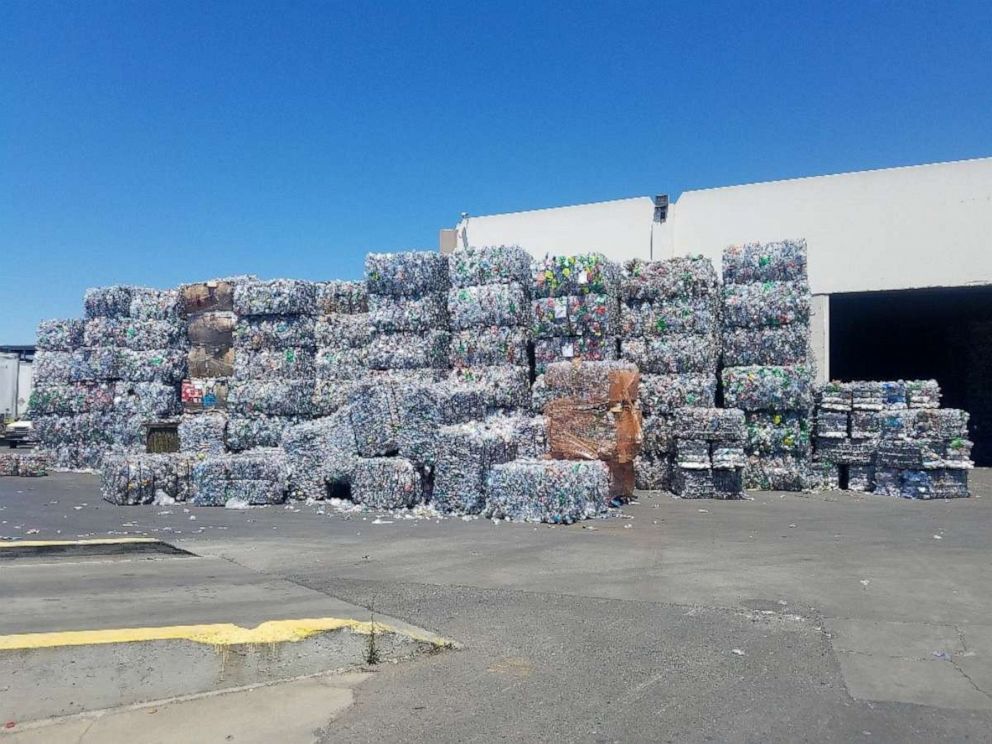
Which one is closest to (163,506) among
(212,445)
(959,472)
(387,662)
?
(212,445)

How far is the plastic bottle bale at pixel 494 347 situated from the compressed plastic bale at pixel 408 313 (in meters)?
0.70

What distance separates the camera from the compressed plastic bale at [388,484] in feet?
38.0

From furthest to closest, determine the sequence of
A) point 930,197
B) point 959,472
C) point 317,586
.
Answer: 1. point 930,197
2. point 959,472
3. point 317,586

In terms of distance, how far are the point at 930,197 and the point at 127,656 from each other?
18.0 metres

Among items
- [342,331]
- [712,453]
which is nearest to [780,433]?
[712,453]

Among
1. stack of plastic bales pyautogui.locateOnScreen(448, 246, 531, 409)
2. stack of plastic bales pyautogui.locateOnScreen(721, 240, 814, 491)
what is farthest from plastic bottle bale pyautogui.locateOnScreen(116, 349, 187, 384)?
stack of plastic bales pyautogui.locateOnScreen(721, 240, 814, 491)

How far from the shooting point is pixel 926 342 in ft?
82.9

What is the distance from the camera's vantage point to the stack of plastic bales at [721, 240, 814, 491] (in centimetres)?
1389

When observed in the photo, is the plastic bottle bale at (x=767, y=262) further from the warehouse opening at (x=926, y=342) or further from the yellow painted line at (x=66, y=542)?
the yellow painted line at (x=66, y=542)

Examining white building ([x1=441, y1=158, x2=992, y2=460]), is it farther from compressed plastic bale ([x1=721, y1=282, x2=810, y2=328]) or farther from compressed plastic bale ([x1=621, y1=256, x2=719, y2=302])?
compressed plastic bale ([x1=621, y1=256, x2=719, y2=302])

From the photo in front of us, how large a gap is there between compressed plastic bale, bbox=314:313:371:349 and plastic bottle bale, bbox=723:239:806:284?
6684mm

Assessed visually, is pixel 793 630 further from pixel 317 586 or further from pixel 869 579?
pixel 317 586

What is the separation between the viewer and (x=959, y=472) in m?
12.9

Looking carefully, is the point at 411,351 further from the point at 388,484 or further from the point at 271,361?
the point at 388,484
